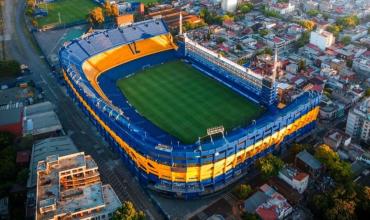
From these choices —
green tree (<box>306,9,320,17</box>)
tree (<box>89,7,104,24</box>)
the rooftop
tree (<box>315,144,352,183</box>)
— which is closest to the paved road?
tree (<box>89,7,104,24</box>)

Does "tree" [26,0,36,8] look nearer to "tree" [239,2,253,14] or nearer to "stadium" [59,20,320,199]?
"stadium" [59,20,320,199]

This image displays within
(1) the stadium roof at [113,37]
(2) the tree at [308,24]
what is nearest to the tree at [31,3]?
(1) the stadium roof at [113,37]

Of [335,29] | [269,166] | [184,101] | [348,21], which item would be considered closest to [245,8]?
[335,29]

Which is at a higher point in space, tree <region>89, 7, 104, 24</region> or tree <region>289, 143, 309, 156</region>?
tree <region>89, 7, 104, 24</region>

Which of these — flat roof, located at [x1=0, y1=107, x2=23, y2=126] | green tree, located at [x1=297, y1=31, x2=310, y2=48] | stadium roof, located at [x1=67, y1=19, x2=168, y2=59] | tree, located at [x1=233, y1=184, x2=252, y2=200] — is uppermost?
stadium roof, located at [x1=67, y1=19, x2=168, y2=59]

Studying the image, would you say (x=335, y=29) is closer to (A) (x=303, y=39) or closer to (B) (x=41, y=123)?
(A) (x=303, y=39)

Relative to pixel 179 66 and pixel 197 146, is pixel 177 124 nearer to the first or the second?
pixel 197 146

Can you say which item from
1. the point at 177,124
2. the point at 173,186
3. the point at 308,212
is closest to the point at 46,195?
the point at 173,186
